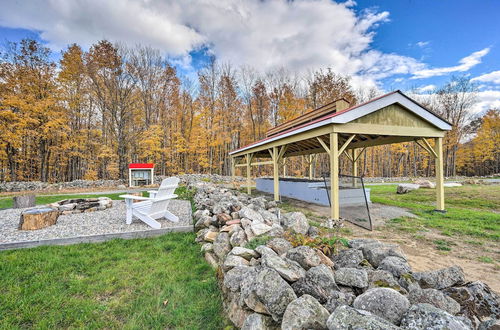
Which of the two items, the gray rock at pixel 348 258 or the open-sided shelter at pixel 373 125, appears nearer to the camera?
the gray rock at pixel 348 258

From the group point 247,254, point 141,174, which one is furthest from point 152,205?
point 141,174

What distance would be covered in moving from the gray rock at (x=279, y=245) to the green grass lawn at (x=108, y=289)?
778mm

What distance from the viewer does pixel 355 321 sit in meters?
1.13

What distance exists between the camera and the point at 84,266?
273 cm

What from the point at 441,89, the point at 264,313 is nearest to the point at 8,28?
the point at 264,313

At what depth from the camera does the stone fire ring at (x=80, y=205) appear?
5.75 m

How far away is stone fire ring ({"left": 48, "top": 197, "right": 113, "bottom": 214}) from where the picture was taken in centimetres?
575

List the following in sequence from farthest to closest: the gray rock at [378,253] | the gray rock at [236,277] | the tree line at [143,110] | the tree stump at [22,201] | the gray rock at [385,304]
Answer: the tree line at [143,110] < the tree stump at [22,201] < the gray rock at [378,253] < the gray rock at [236,277] < the gray rock at [385,304]

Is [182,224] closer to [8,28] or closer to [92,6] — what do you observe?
[92,6]

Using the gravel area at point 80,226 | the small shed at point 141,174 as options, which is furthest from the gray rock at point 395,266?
the small shed at point 141,174

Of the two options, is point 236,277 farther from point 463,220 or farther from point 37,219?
point 463,220

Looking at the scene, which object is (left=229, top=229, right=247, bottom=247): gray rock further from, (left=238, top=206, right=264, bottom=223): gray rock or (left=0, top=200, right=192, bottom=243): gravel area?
(left=0, top=200, right=192, bottom=243): gravel area

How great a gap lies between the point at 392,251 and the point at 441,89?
29558 millimetres

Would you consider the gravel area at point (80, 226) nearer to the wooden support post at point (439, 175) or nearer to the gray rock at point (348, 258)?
the gray rock at point (348, 258)
